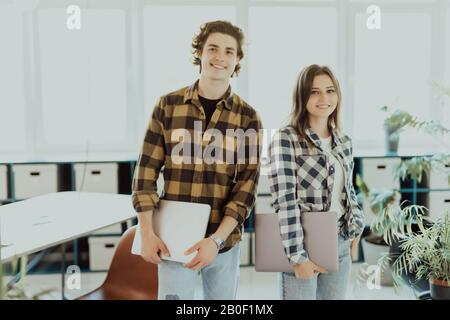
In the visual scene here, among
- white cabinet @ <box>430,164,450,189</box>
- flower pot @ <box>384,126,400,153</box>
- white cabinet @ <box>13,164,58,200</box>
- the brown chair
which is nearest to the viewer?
the brown chair

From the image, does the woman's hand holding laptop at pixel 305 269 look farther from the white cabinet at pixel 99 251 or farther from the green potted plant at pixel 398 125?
the white cabinet at pixel 99 251

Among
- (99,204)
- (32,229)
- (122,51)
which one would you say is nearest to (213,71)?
(122,51)

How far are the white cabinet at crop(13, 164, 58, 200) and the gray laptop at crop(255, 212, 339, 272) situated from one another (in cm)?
170

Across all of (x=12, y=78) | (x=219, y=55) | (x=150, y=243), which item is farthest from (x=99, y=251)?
(x=219, y=55)

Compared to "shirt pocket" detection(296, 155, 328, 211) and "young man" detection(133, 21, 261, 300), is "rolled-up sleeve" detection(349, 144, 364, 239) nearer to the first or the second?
"shirt pocket" detection(296, 155, 328, 211)

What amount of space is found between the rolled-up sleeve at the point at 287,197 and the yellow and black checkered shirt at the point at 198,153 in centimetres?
6

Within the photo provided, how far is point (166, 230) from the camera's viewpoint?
1218 mm

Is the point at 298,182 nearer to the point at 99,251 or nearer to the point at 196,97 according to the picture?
the point at 196,97

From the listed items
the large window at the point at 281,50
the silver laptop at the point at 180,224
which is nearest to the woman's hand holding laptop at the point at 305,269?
the silver laptop at the point at 180,224

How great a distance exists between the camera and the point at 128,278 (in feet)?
5.46

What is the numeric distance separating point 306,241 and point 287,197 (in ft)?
0.41

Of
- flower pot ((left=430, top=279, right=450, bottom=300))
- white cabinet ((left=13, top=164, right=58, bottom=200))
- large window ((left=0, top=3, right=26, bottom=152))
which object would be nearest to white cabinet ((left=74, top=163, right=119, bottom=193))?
white cabinet ((left=13, top=164, right=58, bottom=200))

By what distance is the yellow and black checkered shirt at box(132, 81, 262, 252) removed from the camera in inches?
47.6

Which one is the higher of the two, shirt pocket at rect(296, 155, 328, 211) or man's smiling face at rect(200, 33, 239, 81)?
man's smiling face at rect(200, 33, 239, 81)
